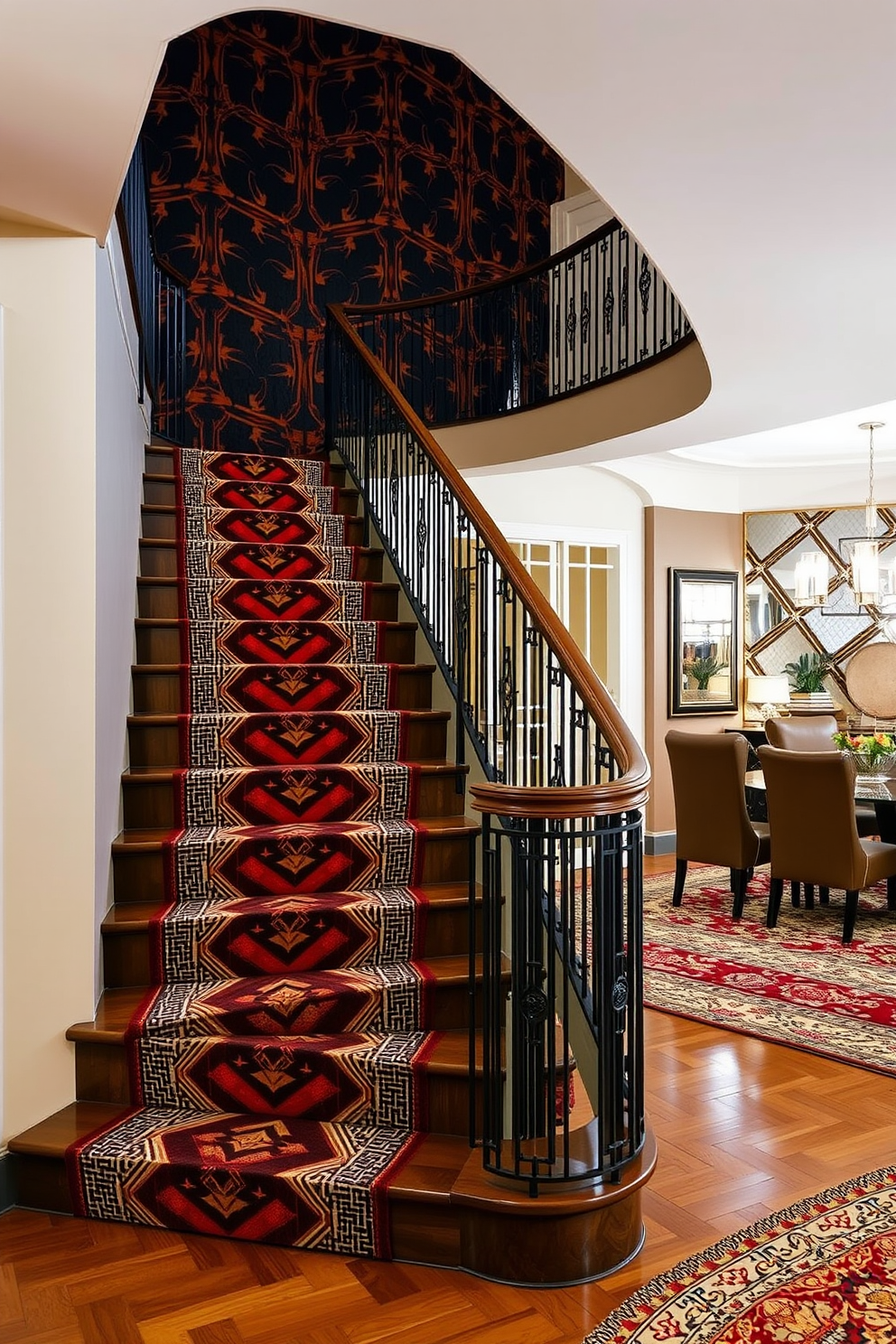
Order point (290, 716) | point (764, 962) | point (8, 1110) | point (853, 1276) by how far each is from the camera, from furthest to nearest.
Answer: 1. point (764, 962)
2. point (290, 716)
3. point (8, 1110)
4. point (853, 1276)

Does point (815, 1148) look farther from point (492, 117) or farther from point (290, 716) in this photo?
point (492, 117)

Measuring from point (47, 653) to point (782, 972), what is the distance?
3.79 metres

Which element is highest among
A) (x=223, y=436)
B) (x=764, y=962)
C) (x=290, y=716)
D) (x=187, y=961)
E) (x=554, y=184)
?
(x=554, y=184)

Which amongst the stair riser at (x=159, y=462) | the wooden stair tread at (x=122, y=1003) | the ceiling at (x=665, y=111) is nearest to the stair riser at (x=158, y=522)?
the stair riser at (x=159, y=462)

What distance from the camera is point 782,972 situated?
205 inches

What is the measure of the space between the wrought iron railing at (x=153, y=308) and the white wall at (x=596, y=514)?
7.06 feet

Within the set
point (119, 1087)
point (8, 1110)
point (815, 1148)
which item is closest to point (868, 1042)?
point (815, 1148)

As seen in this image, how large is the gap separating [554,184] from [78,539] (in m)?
7.38

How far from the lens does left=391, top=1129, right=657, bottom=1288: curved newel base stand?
250cm

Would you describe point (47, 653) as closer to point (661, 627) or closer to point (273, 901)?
point (273, 901)

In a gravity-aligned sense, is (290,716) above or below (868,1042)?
above

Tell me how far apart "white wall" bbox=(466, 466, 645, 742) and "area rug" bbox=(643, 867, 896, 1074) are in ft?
6.70

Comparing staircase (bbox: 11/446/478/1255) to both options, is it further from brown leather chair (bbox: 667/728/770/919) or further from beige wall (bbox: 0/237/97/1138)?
brown leather chair (bbox: 667/728/770/919)

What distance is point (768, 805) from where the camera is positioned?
19.9ft
